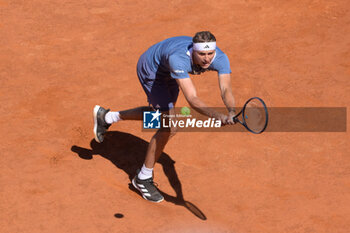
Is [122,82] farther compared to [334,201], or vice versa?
[122,82]

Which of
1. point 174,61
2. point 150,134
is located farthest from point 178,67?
point 150,134

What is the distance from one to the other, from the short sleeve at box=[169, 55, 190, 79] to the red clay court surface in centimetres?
180

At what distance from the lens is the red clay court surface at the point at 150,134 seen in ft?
21.8

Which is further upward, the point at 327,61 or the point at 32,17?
the point at 32,17

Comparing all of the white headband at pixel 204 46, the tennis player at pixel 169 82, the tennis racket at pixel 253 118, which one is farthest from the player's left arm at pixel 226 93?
the white headband at pixel 204 46

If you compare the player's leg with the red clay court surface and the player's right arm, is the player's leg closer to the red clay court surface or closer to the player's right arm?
the red clay court surface

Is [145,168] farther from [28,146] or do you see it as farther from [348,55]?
[348,55]

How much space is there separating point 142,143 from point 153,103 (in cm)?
138

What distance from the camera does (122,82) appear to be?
9.57m

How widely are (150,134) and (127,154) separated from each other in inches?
25.0

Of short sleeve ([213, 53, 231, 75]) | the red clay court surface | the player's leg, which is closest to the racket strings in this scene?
short sleeve ([213, 53, 231, 75])

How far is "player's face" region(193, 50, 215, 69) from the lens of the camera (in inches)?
236

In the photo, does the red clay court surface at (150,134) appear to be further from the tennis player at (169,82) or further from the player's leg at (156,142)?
the tennis player at (169,82)

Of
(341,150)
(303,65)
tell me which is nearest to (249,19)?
(303,65)
